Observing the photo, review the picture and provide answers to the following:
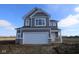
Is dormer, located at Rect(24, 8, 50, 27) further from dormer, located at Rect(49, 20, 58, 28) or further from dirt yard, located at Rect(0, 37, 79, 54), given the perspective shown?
dirt yard, located at Rect(0, 37, 79, 54)

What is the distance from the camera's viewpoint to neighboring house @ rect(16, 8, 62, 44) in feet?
62.8

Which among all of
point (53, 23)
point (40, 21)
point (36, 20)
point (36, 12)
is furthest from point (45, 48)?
point (36, 12)

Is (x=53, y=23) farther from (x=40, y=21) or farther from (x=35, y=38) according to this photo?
(x=35, y=38)

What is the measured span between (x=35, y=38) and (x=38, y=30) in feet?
2.45

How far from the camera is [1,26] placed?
19.0m

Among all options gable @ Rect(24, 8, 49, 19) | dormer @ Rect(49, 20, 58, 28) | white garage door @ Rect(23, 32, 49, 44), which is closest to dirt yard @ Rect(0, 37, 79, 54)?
white garage door @ Rect(23, 32, 49, 44)

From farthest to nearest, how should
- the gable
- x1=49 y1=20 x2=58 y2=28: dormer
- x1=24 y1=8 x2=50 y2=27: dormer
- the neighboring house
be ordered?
x1=24 y1=8 x2=50 y2=27: dormer < the gable < the neighboring house < x1=49 y1=20 x2=58 y2=28: dormer

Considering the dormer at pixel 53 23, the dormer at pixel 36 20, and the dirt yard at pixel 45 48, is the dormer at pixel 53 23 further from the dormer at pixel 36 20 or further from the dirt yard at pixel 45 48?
the dirt yard at pixel 45 48

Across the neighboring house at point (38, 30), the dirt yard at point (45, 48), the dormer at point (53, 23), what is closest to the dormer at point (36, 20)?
the neighboring house at point (38, 30)

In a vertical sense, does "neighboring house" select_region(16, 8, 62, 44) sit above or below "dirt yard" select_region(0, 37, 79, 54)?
above

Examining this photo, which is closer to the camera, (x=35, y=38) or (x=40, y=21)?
(x=35, y=38)

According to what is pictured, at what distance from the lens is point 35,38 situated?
1912cm
